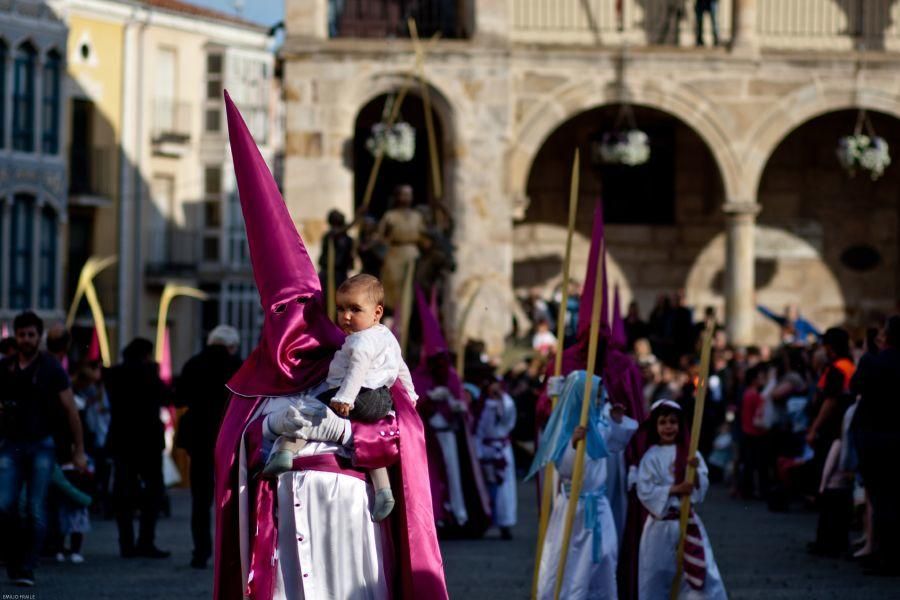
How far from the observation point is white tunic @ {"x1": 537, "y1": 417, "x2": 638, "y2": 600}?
39.0 feet

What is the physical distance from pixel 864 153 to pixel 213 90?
27366 millimetres

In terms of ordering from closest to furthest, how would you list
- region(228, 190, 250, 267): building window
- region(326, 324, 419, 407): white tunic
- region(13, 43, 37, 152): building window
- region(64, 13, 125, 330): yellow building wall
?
region(326, 324, 419, 407): white tunic < region(13, 43, 37, 152): building window < region(64, 13, 125, 330): yellow building wall < region(228, 190, 250, 267): building window

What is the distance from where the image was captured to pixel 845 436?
15516 millimetres

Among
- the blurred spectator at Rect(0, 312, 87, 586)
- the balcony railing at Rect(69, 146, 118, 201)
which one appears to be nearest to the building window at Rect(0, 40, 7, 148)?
the balcony railing at Rect(69, 146, 118, 201)

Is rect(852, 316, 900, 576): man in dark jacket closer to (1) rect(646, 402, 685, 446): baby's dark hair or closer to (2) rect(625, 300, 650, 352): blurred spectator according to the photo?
(1) rect(646, 402, 685, 446): baby's dark hair

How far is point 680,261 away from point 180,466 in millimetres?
10203

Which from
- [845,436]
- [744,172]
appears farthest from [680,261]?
[845,436]

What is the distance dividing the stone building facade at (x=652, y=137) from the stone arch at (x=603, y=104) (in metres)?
0.02

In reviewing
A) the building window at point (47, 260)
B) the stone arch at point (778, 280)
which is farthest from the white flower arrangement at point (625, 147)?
the building window at point (47, 260)

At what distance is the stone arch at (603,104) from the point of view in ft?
95.6

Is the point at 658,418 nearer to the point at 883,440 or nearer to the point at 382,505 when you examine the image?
the point at 883,440

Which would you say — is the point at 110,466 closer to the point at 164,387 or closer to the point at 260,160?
the point at 164,387

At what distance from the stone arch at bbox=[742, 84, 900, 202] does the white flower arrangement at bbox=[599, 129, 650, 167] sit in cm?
155

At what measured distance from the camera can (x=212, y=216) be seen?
54.1 m
